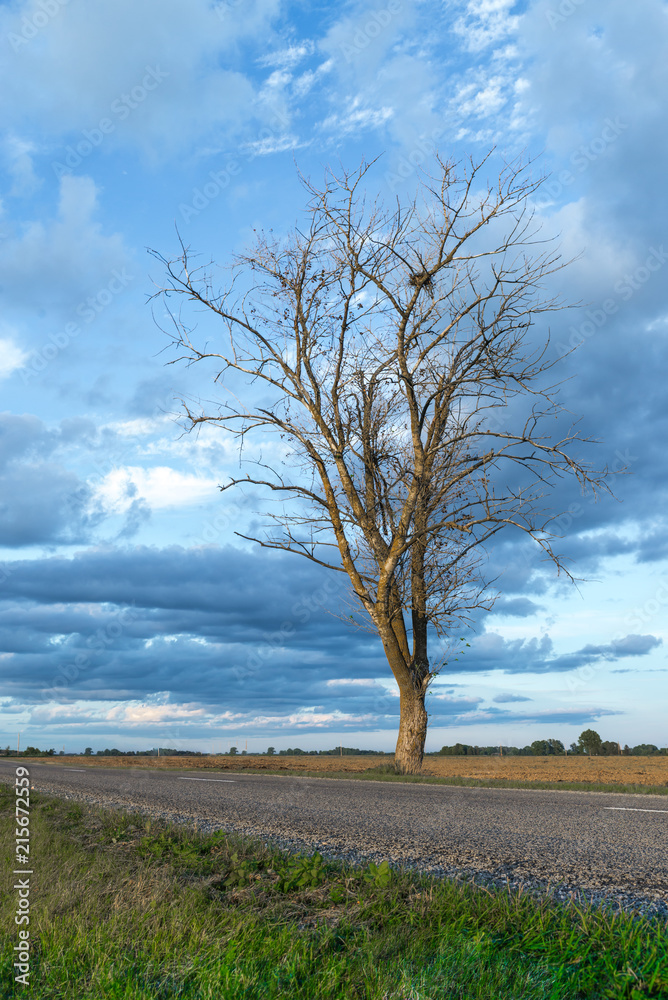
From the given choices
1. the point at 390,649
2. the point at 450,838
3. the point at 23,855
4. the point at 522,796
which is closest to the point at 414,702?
the point at 390,649

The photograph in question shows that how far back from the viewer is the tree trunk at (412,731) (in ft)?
48.4

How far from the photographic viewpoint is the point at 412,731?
48.6 feet

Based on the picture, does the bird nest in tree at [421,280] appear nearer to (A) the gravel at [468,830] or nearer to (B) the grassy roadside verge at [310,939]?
(A) the gravel at [468,830]

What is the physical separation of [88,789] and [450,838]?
23.3 feet

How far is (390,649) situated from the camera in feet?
48.6

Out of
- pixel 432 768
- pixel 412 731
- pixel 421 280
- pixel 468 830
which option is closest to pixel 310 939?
pixel 468 830

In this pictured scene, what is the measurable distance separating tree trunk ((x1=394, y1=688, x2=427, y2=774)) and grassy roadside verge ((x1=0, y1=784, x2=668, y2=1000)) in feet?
36.6

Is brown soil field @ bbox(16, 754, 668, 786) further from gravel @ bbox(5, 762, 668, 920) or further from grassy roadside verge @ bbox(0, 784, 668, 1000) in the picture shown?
grassy roadside verge @ bbox(0, 784, 668, 1000)

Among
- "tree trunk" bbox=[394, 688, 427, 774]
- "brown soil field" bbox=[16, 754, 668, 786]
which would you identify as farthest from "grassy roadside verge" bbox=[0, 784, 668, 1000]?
"tree trunk" bbox=[394, 688, 427, 774]

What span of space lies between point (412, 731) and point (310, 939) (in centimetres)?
1252

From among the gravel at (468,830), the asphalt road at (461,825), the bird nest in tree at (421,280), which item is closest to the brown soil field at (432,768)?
the asphalt road at (461,825)

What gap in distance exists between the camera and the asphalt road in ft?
13.6

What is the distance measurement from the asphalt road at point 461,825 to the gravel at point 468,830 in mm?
10

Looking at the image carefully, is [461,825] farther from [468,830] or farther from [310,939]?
[310,939]
